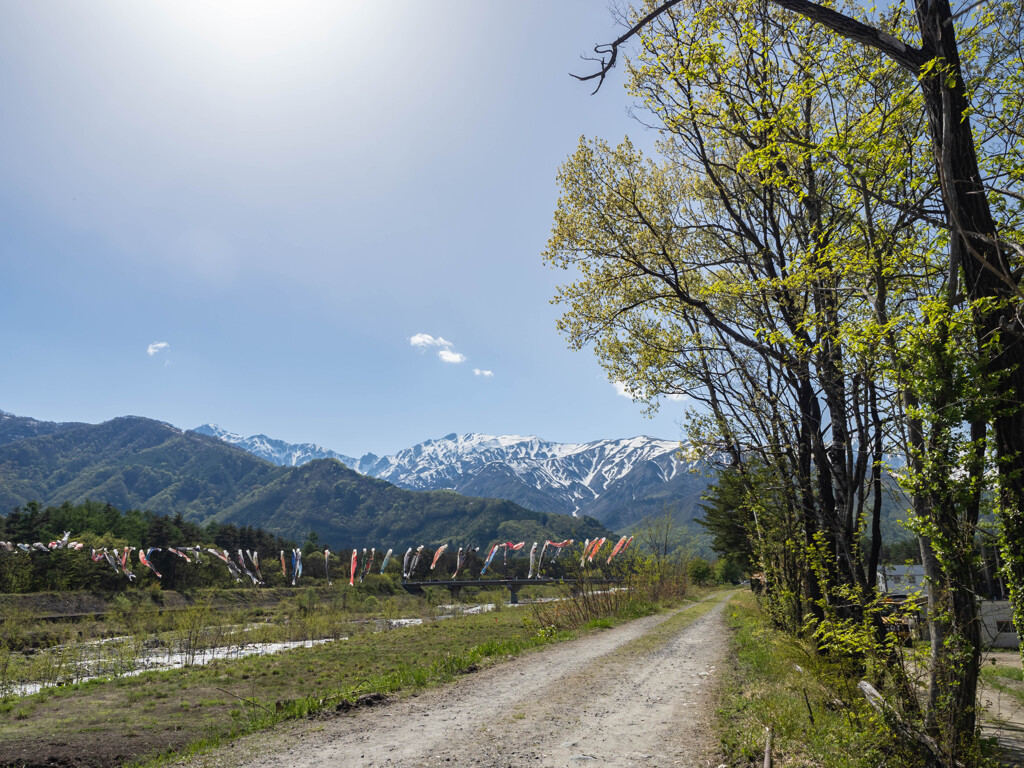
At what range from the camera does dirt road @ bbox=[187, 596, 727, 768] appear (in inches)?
263

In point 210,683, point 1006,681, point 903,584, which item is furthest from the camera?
point 210,683

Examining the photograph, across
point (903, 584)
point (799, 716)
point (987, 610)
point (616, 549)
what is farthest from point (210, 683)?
point (616, 549)

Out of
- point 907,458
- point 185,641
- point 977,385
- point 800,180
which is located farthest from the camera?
point 185,641

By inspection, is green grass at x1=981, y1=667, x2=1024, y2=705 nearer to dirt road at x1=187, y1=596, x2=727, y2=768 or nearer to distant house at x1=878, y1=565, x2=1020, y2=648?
distant house at x1=878, y1=565, x2=1020, y2=648

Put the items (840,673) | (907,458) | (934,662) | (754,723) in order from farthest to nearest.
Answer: (754,723) < (840,673) < (907,458) < (934,662)

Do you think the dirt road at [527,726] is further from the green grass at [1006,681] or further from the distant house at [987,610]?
the green grass at [1006,681]

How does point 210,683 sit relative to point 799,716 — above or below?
below

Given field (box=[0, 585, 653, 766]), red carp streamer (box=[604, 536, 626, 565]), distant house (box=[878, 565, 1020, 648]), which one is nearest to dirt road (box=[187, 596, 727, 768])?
field (box=[0, 585, 653, 766])

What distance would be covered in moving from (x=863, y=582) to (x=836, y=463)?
6.96 feet

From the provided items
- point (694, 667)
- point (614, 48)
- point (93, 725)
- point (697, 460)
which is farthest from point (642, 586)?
point (614, 48)

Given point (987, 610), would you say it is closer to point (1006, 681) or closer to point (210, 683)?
point (1006, 681)

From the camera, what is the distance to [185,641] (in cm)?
2620

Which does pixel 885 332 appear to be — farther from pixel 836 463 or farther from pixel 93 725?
pixel 93 725

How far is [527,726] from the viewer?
7.90 meters
